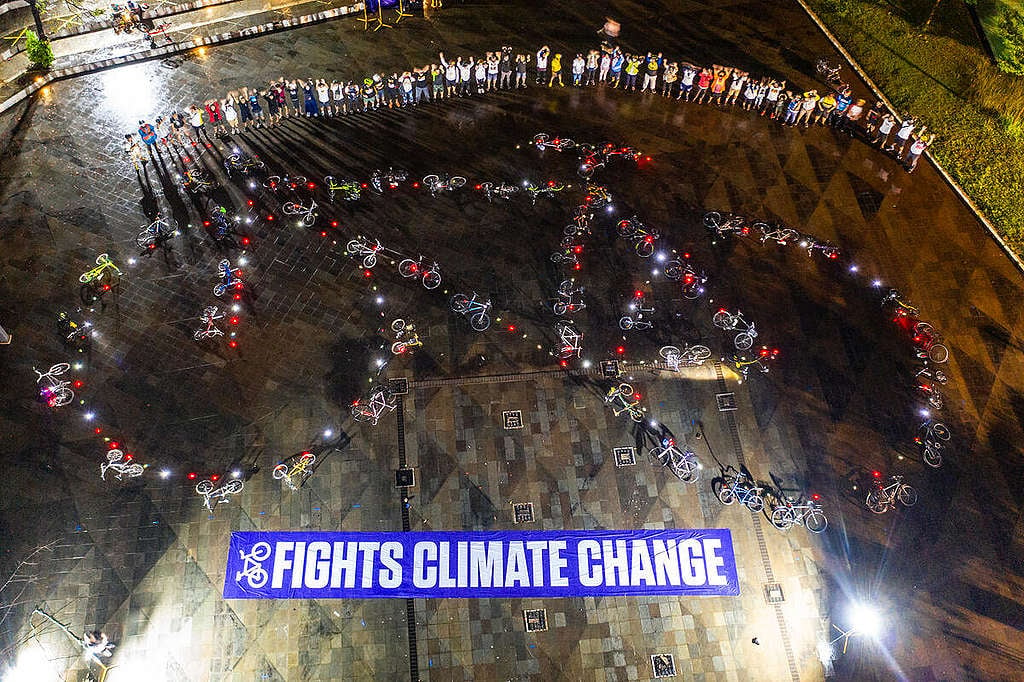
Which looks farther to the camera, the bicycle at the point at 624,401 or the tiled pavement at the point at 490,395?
the bicycle at the point at 624,401

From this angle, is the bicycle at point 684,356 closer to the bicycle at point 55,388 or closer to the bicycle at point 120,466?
the bicycle at point 120,466

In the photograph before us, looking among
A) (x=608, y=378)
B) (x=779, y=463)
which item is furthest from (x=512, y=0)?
(x=779, y=463)

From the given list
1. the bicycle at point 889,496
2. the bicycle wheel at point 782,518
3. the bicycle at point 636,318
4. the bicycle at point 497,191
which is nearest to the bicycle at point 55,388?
the bicycle at point 497,191

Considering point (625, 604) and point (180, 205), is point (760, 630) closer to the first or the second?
point (625, 604)

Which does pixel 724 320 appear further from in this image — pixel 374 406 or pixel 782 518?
pixel 374 406

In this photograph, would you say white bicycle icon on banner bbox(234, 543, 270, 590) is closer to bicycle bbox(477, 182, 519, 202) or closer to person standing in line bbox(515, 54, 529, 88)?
bicycle bbox(477, 182, 519, 202)

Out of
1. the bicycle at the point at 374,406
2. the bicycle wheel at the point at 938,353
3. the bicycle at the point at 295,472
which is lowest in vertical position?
the bicycle at the point at 295,472
